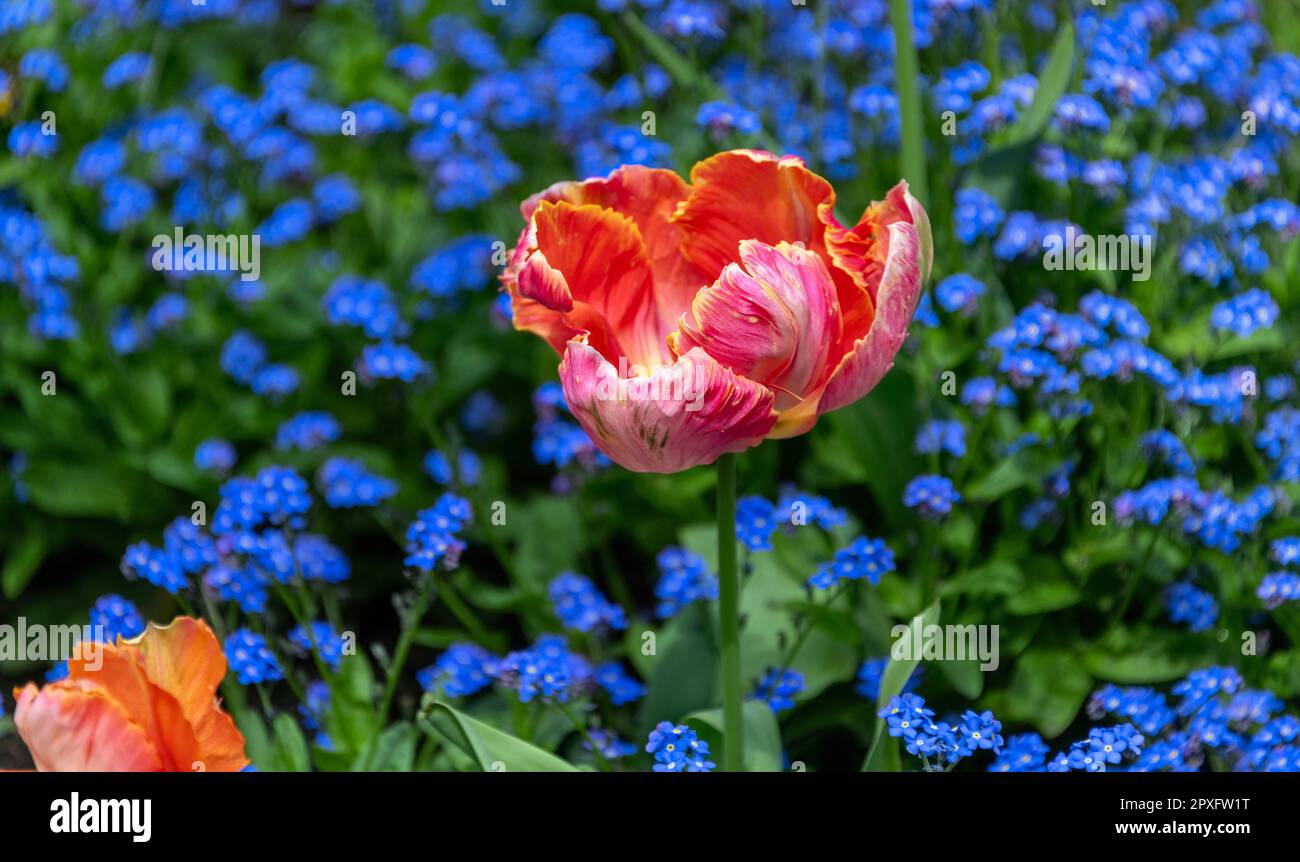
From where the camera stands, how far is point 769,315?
1271 millimetres

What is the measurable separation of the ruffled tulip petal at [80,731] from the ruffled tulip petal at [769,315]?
586 millimetres

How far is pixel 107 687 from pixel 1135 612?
1.43 metres

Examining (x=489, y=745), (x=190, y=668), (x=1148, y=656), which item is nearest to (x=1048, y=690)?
(x=1148, y=656)

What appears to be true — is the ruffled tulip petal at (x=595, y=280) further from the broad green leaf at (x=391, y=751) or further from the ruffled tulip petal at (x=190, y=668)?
the broad green leaf at (x=391, y=751)

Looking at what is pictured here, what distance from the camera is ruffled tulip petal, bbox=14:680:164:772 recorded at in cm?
122

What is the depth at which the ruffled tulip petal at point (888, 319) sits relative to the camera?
4.24 feet

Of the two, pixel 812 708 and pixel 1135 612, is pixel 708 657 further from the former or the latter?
pixel 1135 612

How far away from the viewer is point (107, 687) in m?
1.27

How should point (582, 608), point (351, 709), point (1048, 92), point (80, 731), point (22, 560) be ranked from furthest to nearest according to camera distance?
1. point (22, 560)
2. point (1048, 92)
3. point (582, 608)
4. point (351, 709)
5. point (80, 731)

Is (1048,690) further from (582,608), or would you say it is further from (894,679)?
(582,608)

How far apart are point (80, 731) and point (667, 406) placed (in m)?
0.56

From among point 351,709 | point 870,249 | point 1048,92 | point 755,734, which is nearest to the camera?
point 870,249

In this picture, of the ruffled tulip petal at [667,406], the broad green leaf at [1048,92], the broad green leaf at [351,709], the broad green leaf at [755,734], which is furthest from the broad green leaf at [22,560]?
the broad green leaf at [1048,92]

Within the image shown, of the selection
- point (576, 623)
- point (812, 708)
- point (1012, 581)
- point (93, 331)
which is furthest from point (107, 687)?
point (93, 331)
